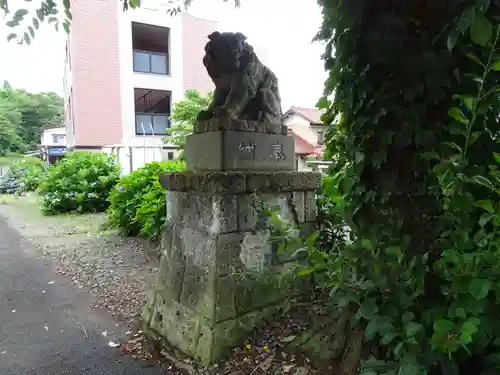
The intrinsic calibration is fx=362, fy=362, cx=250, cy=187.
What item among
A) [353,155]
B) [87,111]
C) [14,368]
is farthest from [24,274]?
[87,111]

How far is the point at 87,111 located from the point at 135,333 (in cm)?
1198

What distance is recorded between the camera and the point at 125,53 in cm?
1301

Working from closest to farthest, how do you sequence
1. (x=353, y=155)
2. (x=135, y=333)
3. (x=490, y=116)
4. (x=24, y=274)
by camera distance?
(x=490, y=116) < (x=353, y=155) < (x=135, y=333) < (x=24, y=274)

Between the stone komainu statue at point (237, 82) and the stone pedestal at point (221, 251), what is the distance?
0.18m

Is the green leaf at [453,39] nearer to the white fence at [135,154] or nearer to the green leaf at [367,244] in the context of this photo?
the green leaf at [367,244]

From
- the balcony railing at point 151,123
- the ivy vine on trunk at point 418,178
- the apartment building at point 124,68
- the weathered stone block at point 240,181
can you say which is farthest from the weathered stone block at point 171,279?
the balcony railing at point 151,123

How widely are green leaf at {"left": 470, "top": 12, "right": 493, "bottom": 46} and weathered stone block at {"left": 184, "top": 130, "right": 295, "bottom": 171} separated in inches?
58.6

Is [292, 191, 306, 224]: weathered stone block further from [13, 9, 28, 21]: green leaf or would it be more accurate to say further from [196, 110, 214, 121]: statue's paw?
[13, 9, 28, 21]: green leaf

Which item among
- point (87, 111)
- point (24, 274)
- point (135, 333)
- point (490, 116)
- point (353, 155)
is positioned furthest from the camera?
point (87, 111)

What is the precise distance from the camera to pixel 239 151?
237cm

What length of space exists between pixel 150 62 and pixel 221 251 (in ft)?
42.7

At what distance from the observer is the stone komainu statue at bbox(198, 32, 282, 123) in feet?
7.93

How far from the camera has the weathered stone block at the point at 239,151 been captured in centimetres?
231

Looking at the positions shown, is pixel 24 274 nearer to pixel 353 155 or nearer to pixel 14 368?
pixel 14 368
